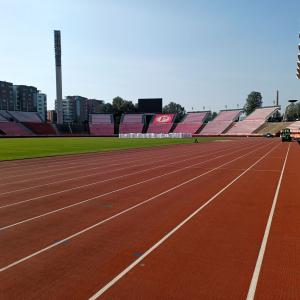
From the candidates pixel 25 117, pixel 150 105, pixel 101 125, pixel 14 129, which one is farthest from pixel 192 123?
pixel 25 117

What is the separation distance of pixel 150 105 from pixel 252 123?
112 feet

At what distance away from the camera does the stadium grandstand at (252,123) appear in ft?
313

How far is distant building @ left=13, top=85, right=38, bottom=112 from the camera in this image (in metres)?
164

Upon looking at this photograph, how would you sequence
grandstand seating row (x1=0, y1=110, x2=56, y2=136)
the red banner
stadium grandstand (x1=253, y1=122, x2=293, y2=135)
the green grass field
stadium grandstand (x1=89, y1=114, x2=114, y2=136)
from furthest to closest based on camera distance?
1. stadium grandstand (x1=89, y1=114, x2=114, y2=136)
2. the red banner
3. grandstand seating row (x1=0, y1=110, x2=56, y2=136)
4. stadium grandstand (x1=253, y1=122, x2=293, y2=135)
5. the green grass field

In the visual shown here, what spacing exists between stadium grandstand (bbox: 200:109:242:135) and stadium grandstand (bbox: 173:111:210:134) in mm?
2667

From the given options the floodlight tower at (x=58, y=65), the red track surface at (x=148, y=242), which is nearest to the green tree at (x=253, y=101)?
the floodlight tower at (x=58, y=65)

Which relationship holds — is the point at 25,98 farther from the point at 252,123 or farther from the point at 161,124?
Result: the point at 252,123

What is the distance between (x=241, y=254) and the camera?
5.95 metres

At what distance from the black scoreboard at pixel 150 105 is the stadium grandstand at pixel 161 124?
9.04 ft

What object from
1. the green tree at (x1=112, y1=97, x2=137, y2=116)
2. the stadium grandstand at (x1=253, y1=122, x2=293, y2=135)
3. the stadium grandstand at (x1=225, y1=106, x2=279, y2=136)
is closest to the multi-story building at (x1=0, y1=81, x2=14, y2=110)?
the green tree at (x1=112, y1=97, x2=137, y2=116)

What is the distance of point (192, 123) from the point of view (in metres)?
109

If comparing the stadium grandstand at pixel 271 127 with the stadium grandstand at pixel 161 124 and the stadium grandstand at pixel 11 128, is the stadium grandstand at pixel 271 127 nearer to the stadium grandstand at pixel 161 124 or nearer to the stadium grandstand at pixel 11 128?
the stadium grandstand at pixel 161 124

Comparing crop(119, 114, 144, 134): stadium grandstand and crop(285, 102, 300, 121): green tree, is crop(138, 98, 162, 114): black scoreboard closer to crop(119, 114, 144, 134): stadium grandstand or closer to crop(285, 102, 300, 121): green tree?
crop(119, 114, 144, 134): stadium grandstand

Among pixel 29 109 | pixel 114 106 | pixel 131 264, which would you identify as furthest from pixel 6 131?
pixel 131 264
